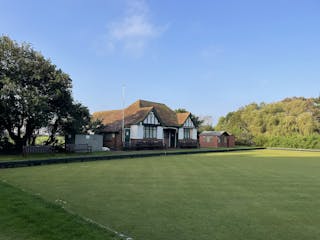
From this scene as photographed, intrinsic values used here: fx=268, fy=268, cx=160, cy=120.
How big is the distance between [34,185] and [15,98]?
10852 millimetres

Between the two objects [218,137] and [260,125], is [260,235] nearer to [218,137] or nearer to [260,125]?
[218,137]

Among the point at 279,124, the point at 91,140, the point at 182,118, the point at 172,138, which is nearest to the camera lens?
the point at 91,140

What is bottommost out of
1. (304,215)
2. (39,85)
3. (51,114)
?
(304,215)

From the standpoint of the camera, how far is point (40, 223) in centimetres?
439

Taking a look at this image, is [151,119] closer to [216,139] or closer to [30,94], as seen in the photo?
[216,139]

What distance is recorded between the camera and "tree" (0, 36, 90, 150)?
16.7 meters

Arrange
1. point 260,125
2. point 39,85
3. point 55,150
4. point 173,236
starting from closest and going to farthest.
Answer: point 173,236 → point 39,85 → point 55,150 → point 260,125

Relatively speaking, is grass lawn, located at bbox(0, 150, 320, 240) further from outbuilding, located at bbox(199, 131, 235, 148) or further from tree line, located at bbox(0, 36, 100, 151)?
outbuilding, located at bbox(199, 131, 235, 148)

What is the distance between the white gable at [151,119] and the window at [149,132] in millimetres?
580

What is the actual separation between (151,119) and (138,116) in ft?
4.71

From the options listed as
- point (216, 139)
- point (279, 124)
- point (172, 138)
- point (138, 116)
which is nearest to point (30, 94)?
point (138, 116)

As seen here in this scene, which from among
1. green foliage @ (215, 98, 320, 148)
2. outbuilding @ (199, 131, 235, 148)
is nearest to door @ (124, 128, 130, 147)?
outbuilding @ (199, 131, 235, 148)

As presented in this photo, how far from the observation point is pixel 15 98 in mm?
16922

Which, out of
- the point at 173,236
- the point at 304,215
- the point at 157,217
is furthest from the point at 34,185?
the point at 304,215
